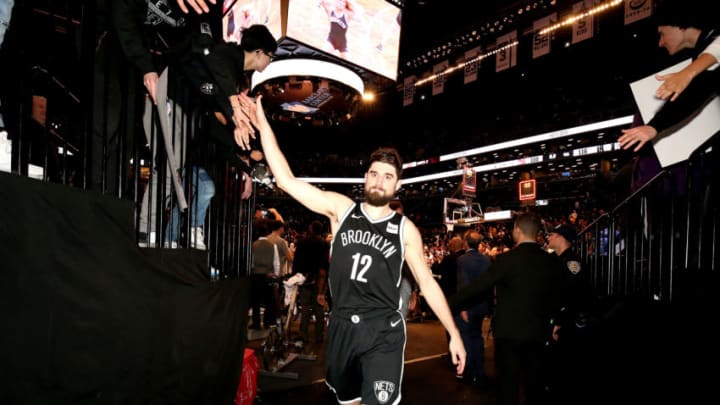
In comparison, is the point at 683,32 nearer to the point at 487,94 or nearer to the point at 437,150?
the point at 487,94

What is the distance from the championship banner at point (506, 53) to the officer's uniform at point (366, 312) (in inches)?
414

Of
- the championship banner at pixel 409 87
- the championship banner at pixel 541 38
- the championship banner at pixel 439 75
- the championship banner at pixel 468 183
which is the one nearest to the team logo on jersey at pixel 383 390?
the championship banner at pixel 541 38

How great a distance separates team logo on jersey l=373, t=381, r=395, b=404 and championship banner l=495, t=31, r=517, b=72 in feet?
37.1

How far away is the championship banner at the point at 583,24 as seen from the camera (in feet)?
33.1

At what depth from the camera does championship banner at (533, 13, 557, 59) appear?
10406 millimetres

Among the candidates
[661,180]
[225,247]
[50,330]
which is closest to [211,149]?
[225,247]

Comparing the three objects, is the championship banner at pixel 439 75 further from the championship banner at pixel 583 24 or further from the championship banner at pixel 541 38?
the championship banner at pixel 583 24

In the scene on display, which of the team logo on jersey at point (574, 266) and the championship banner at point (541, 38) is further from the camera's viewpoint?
the championship banner at point (541, 38)

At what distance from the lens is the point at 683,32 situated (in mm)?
3242

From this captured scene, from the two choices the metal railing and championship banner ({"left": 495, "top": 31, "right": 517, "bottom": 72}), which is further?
championship banner ({"left": 495, "top": 31, "right": 517, "bottom": 72})

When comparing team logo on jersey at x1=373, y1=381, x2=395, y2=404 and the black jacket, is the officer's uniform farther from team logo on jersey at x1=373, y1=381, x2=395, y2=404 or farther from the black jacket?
the black jacket

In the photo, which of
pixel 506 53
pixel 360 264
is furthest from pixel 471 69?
pixel 360 264

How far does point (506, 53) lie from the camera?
12164mm

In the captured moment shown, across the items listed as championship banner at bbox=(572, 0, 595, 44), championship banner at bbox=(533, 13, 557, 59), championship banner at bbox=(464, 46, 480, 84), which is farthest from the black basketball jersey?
championship banner at bbox=(464, 46, 480, 84)
